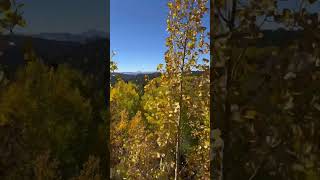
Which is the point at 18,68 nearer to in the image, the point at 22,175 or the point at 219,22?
the point at 22,175

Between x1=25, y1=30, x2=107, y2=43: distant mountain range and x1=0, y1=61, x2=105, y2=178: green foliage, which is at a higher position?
x1=25, y1=30, x2=107, y2=43: distant mountain range

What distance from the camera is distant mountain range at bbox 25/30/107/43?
313 cm

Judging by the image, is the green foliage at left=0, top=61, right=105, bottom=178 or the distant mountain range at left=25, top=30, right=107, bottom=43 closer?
the green foliage at left=0, top=61, right=105, bottom=178

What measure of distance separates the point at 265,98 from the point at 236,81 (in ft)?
0.73

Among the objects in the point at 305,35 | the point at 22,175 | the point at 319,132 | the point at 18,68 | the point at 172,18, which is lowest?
the point at 22,175

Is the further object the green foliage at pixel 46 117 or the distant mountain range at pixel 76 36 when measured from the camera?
the distant mountain range at pixel 76 36

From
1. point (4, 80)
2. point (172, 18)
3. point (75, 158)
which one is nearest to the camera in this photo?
point (4, 80)

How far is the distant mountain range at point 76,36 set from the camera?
3125 mm

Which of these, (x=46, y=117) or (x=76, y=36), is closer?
(x=46, y=117)

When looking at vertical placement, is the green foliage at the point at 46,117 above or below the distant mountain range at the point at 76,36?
below

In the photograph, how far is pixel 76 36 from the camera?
3.28m

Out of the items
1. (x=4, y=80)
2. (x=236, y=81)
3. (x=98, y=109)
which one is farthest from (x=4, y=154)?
(x=236, y=81)

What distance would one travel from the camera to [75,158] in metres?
3.26

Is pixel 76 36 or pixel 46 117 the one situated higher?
pixel 76 36
